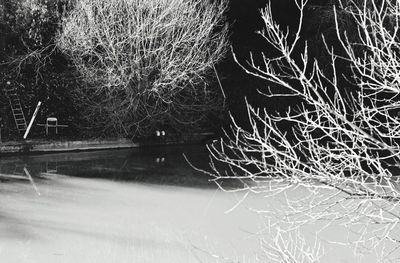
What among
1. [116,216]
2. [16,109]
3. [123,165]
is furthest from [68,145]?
[116,216]

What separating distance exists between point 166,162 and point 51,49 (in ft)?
17.8

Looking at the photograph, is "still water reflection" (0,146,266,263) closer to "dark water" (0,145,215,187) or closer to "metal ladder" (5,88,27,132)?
"dark water" (0,145,215,187)

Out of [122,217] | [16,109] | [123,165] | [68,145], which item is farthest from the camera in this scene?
[16,109]

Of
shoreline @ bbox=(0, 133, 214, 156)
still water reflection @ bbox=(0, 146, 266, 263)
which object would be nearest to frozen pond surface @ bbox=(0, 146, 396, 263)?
still water reflection @ bbox=(0, 146, 266, 263)

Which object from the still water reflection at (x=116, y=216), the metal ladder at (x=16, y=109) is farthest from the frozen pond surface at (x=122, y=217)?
the metal ladder at (x=16, y=109)

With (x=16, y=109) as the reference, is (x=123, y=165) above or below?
below

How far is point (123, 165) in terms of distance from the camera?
14.8 m

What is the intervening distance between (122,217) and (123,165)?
17.4 ft

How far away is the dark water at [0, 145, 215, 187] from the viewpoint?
43.0ft

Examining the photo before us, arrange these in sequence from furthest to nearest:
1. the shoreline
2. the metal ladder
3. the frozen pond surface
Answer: the metal ladder → the shoreline → the frozen pond surface

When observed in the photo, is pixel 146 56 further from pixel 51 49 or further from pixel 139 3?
pixel 51 49

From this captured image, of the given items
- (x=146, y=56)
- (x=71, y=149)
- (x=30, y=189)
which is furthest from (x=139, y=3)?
(x=30, y=189)

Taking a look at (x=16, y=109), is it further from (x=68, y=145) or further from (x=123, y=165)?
(x=123, y=165)

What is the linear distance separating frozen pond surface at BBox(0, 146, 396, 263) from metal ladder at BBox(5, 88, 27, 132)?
3.30m
